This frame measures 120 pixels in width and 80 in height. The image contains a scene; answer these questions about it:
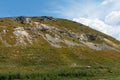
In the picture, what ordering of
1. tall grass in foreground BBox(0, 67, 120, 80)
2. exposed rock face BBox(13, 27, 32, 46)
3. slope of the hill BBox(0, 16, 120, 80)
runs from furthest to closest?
exposed rock face BBox(13, 27, 32, 46)
slope of the hill BBox(0, 16, 120, 80)
tall grass in foreground BBox(0, 67, 120, 80)

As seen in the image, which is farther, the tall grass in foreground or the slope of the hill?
the slope of the hill

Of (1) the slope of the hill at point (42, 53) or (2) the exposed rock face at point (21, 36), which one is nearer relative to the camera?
(1) the slope of the hill at point (42, 53)

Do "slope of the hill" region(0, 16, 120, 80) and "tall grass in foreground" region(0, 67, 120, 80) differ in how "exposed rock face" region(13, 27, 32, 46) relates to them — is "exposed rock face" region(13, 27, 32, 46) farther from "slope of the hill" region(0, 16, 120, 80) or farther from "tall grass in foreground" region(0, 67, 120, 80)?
"tall grass in foreground" region(0, 67, 120, 80)

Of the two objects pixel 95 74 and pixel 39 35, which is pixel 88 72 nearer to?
pixel 95 74

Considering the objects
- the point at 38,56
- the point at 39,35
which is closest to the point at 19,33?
the point at 39,35

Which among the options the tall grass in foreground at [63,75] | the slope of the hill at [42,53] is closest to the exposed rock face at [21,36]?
the slope of the hill at [42,53]

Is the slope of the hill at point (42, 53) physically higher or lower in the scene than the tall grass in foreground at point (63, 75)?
higher

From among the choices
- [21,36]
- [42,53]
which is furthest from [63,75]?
[21,36]

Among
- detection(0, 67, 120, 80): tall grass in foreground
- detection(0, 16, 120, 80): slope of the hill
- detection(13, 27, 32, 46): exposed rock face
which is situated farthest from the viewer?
detection(13, 27, 32, 46): exposed rock face

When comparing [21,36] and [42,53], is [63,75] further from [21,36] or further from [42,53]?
[21,36]

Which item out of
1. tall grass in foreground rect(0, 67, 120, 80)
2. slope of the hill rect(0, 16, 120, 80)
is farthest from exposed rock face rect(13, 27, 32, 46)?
tall grass in foreground rect(0, 67, 120, 80)

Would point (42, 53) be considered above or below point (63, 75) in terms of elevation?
above

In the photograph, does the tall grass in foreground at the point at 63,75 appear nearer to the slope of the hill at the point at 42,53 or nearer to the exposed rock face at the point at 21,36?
the slope of the hill at the point at 42,53

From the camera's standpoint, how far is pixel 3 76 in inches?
2660
